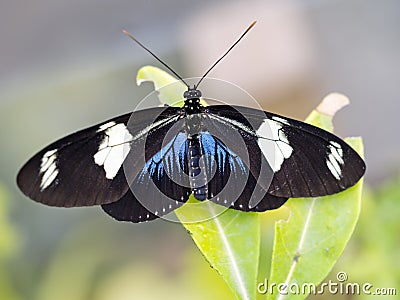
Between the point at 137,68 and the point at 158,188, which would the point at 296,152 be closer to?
the point at 158,188

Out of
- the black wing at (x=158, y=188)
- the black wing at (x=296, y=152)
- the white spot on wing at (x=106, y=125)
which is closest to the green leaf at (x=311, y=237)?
the black wing at (x=296, y=152)

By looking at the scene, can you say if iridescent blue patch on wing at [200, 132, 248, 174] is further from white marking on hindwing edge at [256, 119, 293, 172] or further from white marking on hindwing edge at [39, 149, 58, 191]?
white marking on hindwing edge at [39, 149, 58, 191]

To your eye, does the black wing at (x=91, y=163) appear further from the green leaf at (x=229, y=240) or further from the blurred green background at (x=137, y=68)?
the blurred green background at (x=137, y=68)

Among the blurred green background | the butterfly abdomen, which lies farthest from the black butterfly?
the blurred green background

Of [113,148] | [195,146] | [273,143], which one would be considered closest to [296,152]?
[273,143]

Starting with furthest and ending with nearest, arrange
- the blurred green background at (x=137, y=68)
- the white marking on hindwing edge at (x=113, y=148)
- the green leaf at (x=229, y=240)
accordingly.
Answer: the blurred green background at (x=137, y=68) → the white marking on hindwing edge at (x=113, y=148) → the green leaf at (x=229, y=240)

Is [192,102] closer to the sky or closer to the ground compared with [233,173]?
closer to the sky
